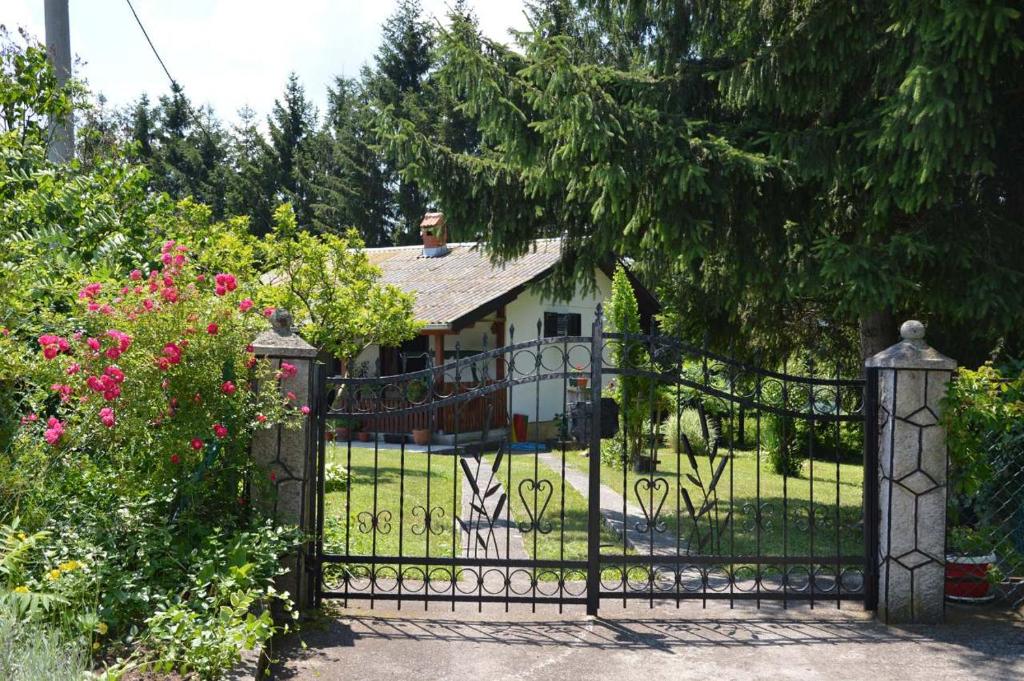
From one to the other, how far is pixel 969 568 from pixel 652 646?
8.33 feet

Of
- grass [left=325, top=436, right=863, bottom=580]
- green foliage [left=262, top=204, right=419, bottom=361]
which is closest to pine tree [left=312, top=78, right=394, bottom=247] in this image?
grass [left=325, top=436, right=863, bottom=580]

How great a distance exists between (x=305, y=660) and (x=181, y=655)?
39.6 inches

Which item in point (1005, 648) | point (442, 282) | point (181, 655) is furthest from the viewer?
point (442, 282)

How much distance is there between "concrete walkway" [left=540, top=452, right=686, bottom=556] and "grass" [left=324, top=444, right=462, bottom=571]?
1.68 meters

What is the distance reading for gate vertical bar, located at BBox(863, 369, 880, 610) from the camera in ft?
19.4

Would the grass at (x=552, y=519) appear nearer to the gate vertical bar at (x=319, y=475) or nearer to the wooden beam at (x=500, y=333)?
the gate vertical bar at (x=319, y=475)

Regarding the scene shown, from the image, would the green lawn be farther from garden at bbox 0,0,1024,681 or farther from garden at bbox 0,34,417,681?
garden at bbox 0,34,417,681

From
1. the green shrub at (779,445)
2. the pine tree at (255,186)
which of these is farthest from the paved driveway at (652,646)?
the pine tree at (255,186)

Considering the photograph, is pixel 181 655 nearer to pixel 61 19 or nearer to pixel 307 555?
pixel 307 555

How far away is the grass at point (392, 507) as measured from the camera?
21.4ft

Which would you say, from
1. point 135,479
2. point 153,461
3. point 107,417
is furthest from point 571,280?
point 107,417

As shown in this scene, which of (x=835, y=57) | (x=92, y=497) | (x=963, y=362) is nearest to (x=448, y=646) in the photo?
(x=92, y=497)

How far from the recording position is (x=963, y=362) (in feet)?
28.7

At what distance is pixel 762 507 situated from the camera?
28.9 feet
